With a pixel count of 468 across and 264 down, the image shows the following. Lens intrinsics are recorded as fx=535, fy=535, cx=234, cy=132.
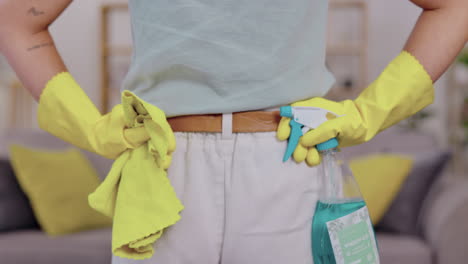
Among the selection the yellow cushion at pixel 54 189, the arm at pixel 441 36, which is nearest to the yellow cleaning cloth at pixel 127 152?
the arm at pixel 441 36

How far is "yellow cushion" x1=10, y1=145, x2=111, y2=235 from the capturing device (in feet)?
7.52

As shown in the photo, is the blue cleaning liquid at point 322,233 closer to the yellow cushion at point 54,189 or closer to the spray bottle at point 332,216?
the spray bottle at point 332,216

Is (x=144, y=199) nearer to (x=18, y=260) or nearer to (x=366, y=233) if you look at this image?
(x=366, y=233)

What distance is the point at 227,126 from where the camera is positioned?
2.38ft

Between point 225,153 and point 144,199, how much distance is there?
126 millimetres

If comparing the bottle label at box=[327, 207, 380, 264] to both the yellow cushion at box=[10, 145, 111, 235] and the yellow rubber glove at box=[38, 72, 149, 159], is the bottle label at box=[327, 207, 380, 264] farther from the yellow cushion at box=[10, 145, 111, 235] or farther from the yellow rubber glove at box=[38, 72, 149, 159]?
the yellow cushion at box=[10, 145, 111, 235]

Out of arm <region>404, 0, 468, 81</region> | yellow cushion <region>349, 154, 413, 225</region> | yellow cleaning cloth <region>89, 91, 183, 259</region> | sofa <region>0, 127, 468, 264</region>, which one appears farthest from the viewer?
yellow cushion <region>349, 154, 413, 225</region>

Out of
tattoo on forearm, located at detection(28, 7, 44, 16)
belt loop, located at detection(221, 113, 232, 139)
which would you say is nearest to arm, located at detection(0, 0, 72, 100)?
tattoo on forearm, located at detection(28, 7, 44, 16)

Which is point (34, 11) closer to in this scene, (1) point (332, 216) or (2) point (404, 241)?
(1) point (332, 216)

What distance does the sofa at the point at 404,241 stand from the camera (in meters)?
2.01

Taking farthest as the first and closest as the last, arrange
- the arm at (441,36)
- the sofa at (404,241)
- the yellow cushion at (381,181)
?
1. the yellow cushion at (381,181)
2. the sofa at (404,241)
3. the arm at (441,36)

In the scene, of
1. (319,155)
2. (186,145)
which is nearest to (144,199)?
(186,145)

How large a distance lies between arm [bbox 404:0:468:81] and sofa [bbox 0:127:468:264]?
1.35 meters

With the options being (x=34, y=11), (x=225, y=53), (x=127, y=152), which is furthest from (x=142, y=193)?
(x=34, y=11)
